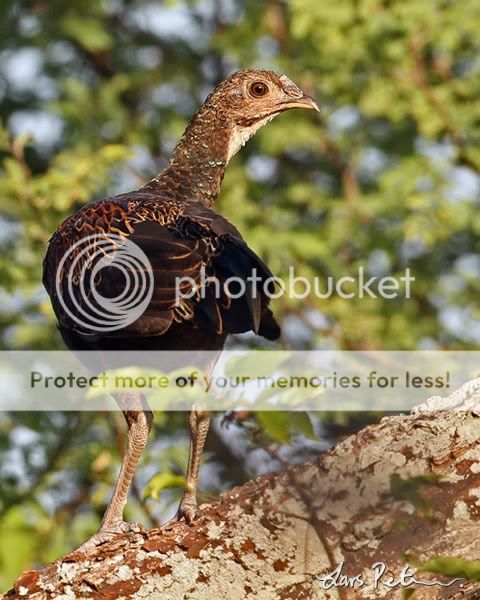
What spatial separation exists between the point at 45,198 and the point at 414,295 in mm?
4489

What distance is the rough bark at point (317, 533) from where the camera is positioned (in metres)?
4.13

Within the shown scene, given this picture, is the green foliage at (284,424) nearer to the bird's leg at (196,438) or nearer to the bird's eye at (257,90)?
the bird's leg at (196,438)

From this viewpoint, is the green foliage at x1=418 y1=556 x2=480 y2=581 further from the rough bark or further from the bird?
the bird

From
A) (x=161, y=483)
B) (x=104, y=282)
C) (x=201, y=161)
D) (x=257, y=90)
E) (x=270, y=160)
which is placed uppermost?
(x=270, y=160)

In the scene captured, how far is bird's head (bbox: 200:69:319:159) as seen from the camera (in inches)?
289

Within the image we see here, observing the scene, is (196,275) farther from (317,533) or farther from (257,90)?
(257,90)

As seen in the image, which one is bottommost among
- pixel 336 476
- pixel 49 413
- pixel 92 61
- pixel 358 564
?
pixel 358 564

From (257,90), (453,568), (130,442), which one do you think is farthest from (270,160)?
(453,568)

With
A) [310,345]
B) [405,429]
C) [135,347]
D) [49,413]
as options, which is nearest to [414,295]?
[310,345]

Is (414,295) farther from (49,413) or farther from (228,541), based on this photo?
(228,541)

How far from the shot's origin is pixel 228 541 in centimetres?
438

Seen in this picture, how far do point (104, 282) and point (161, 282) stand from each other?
40cm

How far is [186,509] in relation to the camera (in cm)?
502

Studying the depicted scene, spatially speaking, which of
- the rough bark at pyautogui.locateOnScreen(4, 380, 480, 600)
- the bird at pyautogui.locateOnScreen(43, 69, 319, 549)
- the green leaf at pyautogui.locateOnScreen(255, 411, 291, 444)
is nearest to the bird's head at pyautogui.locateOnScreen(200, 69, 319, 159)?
the bird at pyautogui.locateOnScreen(43, 69, 319, 549)
